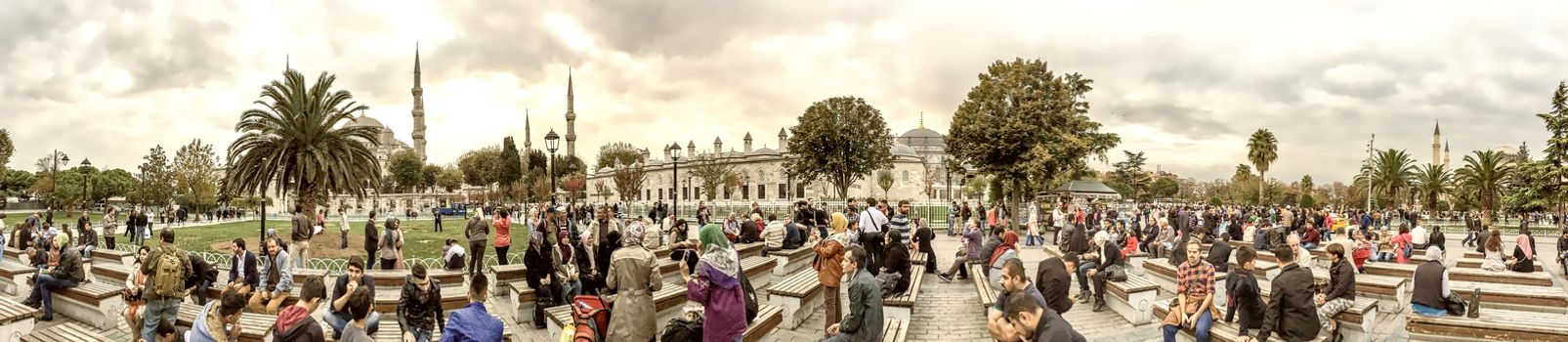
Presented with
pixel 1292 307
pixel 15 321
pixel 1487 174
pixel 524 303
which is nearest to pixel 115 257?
pixel 15 321

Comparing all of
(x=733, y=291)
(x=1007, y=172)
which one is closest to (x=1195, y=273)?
(x=733, y=291)

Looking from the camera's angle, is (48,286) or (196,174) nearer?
(48,286)

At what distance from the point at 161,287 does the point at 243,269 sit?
1.51 m

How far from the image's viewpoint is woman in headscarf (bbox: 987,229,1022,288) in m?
9.64

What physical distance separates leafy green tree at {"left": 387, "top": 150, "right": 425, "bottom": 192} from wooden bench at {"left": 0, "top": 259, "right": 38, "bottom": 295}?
70014 millimetres

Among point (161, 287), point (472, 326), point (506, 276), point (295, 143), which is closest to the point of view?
point (472, 326)

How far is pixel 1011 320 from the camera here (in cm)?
370

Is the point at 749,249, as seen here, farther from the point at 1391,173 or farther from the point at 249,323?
the point at 1391,173

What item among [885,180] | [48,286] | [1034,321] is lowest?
[48,286]

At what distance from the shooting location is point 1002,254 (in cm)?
984

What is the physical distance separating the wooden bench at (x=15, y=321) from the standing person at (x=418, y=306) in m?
4.45

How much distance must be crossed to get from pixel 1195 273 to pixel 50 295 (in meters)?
13.2

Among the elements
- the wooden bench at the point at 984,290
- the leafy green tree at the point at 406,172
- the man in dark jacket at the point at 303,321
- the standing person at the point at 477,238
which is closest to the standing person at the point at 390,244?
the standing person at the point at 477,238

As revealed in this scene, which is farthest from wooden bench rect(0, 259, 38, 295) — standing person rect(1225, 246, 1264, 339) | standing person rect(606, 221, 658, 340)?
standing person rect(1225, 246, 1264, 339)
